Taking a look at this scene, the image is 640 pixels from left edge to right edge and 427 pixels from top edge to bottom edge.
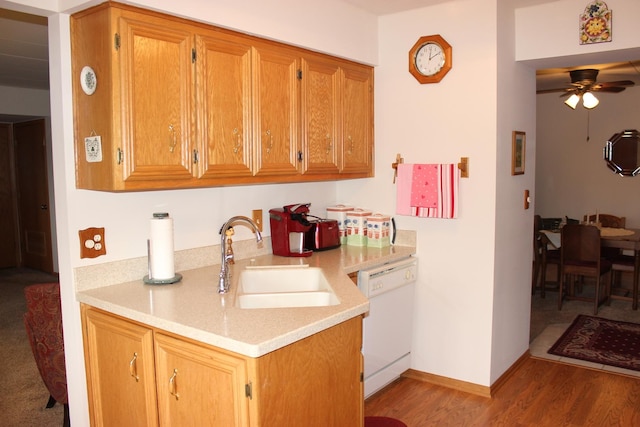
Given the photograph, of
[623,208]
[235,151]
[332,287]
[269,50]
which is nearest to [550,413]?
[332,287]

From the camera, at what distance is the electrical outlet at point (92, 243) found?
234 cm

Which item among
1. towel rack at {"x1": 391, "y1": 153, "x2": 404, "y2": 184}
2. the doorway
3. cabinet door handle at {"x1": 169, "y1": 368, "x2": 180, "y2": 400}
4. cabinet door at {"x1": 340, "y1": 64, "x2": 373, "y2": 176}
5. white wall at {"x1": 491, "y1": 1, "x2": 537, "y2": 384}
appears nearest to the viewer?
cabinet door handle at {"x1": 169, "y1": 368, "x2": 180, "y2": 400}

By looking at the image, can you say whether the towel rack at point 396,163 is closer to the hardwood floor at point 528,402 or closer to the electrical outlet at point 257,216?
the electrical outlet at point 257,216

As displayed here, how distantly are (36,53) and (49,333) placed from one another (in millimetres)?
2469

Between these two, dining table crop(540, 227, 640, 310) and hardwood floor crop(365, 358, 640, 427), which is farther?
dining table crop(540, 227, 640, 310)

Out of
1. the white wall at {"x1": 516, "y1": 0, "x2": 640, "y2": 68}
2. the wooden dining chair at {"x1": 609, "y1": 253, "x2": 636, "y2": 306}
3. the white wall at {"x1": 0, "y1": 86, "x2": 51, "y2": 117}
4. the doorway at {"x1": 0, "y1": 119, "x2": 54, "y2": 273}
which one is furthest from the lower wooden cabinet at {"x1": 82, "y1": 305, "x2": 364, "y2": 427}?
the doorway at {"x1": 0, "y1": 119, "x2": 54, "y2": 273}

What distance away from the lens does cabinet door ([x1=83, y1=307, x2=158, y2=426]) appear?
81.7 inches

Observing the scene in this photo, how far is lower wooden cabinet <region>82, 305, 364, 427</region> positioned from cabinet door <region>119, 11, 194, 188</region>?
2.16 ft

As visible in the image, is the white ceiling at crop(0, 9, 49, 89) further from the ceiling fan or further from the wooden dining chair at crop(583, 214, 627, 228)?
the wooden dining chair at crop(583, 214, 627, 228)

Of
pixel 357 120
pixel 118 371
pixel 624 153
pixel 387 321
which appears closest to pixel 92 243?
pixel 118 371

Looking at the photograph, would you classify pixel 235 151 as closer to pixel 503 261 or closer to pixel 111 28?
pixel 111 28

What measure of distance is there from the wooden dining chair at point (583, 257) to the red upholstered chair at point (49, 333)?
4.39 metres

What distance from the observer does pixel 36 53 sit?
13.6ft

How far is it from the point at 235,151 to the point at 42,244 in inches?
217
